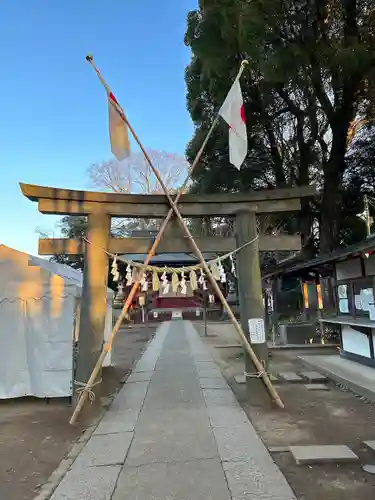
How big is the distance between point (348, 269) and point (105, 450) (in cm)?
733

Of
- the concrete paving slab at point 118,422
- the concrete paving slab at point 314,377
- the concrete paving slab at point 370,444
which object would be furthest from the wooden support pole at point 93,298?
the concrete paving slab at point 314,377

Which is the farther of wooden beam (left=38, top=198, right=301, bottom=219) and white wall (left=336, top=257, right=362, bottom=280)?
white wall (left=336, top=257, right=362, bottom=280)

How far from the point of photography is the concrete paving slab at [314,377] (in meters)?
7.59

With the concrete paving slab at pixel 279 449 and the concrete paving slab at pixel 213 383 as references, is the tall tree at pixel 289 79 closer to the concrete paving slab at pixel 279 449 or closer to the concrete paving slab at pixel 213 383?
the concrete paving slab at pixel 213 383

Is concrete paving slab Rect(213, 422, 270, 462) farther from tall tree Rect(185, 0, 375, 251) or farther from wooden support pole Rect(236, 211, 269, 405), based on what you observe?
tall tree Rect(185, 0, 375, 251)

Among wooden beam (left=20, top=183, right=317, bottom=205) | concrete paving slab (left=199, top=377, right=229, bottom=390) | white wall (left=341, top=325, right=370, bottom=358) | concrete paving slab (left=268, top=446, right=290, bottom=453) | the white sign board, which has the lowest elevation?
concrete paving slab (left=268, top=446, right=290, bottom=453)

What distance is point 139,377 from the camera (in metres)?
8.62

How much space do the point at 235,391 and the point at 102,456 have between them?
3560mm

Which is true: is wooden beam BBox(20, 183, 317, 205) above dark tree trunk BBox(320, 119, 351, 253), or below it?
below

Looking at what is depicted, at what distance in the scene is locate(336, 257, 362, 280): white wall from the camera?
346 inches

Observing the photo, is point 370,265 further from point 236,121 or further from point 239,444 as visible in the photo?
point 239,444

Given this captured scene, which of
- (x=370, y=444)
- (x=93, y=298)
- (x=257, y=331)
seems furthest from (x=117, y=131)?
(x=370, y=444)

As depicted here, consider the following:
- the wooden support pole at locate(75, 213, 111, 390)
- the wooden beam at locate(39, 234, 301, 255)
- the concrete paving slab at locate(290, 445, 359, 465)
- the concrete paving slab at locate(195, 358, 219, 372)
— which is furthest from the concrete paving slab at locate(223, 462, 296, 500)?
the concrete paving slab at locate(195, 358, 219, 372)

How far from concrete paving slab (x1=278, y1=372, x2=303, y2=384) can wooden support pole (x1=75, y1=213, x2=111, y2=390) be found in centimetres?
399
